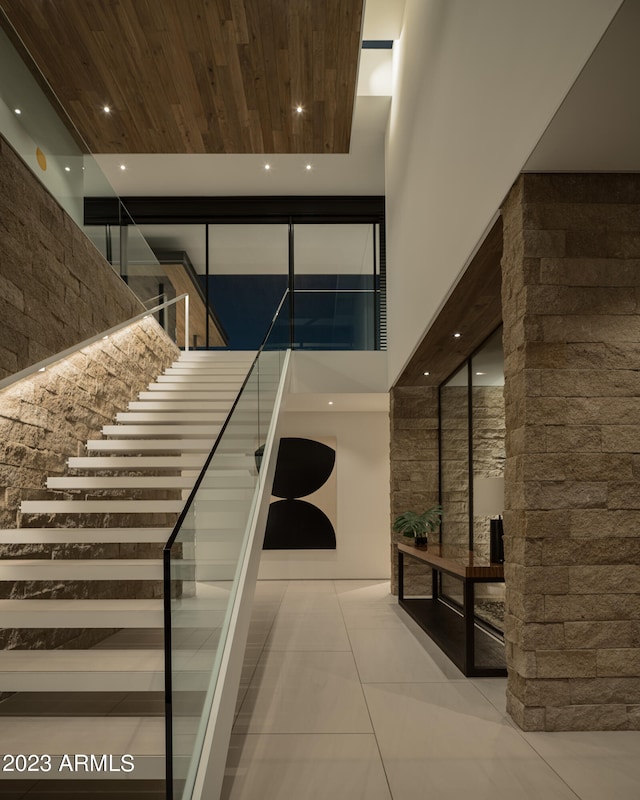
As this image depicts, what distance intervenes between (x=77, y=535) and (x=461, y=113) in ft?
13.0

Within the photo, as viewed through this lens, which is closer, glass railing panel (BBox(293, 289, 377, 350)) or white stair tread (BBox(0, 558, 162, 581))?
white stair tread (BBox(0, 558, 162, 581))

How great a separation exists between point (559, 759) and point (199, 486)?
222 cm

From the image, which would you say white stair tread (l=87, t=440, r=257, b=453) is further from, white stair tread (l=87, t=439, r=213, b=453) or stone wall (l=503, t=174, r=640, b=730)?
stone wall (l=503, t=174, r=640, b=730)

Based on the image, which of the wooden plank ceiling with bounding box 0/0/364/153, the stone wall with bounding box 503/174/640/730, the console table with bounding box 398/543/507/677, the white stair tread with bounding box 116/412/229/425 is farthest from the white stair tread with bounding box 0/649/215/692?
the wooden plank ceiling with bounding box 0/0/364/153

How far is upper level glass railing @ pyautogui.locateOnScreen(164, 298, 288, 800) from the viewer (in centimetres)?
254

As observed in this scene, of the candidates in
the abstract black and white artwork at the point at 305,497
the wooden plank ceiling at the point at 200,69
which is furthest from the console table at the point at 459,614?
the wooden plank ceiling at the point at 200,69

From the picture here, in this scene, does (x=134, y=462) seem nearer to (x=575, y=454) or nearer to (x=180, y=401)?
(x=180, y=401)

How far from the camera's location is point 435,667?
5.40 meters

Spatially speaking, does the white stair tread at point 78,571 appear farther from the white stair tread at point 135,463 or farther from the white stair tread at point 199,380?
the white stair tread at point 199,380

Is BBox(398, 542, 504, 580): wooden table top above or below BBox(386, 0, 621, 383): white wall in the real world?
below

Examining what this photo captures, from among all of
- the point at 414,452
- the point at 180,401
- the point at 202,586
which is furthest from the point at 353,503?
the point at 202,586

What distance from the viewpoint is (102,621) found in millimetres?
3934

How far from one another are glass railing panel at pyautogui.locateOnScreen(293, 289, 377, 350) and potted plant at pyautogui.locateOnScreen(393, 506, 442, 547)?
3.21 metres

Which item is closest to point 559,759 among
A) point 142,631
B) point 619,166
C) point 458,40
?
point 619,166
